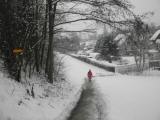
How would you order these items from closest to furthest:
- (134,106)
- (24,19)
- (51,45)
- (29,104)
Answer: (29,104) < (24,19) < (134,106) < (51,45)

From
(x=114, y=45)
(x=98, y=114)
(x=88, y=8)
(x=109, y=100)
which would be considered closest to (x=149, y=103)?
(x=109, y=100)

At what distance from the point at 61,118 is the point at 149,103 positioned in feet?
15.3

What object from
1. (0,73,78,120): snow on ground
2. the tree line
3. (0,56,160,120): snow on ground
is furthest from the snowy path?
the tree line

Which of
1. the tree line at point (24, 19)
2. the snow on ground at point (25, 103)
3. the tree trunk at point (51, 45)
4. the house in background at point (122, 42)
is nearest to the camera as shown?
the snow on ground at point (25, 103)

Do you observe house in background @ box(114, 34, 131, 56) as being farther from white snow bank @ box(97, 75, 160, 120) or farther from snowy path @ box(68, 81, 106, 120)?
snowy path @ box(68, 81, 106, 120)

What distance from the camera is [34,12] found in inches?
427

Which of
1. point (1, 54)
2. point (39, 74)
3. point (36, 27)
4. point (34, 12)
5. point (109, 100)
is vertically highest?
point (34, 12)

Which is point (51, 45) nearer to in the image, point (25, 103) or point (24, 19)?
point (24, 19)

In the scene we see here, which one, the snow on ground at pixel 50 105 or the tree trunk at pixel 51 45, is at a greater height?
the tree trunk at pixel 51 45

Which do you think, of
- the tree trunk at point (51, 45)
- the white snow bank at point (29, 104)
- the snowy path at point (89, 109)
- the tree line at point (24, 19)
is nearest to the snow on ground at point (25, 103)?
the white snow bank at point (29, 104)

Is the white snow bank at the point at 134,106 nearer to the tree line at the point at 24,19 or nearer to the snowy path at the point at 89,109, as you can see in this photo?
the snowy path at the point at 89,109

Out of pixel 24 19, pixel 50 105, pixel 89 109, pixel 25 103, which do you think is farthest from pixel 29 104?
pixel 24 19

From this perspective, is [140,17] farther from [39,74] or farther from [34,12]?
[39,74]

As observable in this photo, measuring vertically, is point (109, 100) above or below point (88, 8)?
below
